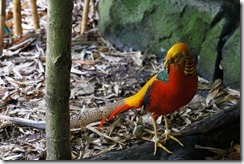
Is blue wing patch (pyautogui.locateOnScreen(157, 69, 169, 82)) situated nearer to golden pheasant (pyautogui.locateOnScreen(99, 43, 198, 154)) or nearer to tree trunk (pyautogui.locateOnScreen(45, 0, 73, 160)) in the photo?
golden pheasant (pyautogui.locateOnScreen(99, 43, 198, 154))

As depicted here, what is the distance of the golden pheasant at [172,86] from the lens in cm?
144

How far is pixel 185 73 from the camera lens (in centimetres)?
146

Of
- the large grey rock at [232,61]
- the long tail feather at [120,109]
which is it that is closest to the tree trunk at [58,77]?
the long tail feather at [120,109]

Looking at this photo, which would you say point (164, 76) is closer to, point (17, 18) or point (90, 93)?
point (90, 93)

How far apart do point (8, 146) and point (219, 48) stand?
93 centimetres

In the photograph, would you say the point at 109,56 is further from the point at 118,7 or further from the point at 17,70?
the point at 17,70

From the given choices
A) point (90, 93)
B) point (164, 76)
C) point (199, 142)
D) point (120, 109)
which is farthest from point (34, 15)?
point (199, 142)

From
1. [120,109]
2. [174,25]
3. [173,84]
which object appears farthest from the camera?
[174,25]

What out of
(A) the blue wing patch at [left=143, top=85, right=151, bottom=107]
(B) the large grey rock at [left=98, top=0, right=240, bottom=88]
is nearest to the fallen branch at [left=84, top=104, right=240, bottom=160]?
(A) the blue wing patch at [left=143, top=85, right=151, bottom=107]

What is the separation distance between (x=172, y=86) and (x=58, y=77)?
1.19 ft

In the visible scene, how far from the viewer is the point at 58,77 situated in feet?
4.31

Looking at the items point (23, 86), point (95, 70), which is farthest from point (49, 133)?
point (95, 70)

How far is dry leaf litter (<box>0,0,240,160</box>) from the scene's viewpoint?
1674mm

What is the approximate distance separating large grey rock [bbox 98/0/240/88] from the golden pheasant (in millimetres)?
555
